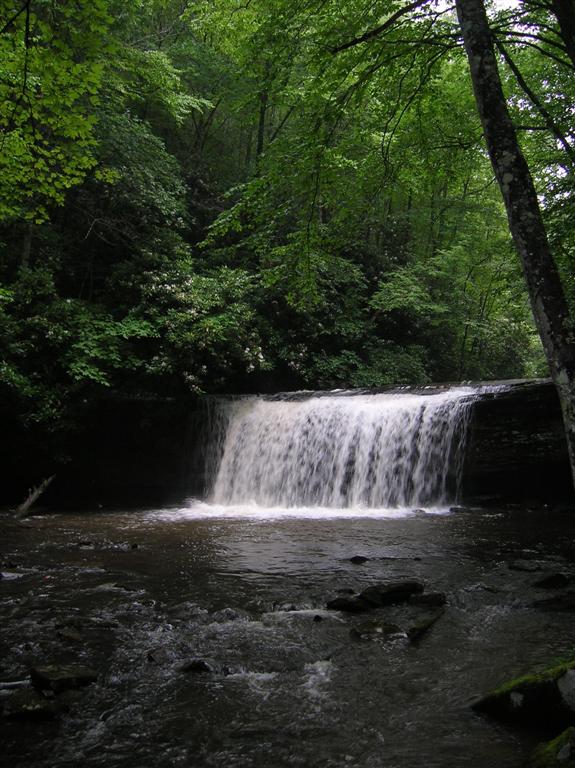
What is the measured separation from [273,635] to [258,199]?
518 cm

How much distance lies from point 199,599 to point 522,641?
3.06 m

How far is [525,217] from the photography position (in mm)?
4309

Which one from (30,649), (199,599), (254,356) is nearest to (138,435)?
(254,356)

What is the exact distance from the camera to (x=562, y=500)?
10875 millimetres

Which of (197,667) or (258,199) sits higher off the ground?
(258,199)

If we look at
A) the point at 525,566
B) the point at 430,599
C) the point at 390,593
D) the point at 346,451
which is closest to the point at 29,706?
the point at 390,593

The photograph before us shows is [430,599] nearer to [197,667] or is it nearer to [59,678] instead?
[197,667]

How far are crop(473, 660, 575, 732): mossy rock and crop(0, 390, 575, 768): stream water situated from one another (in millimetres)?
122

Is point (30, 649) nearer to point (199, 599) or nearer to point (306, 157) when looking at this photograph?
point (199, 599)

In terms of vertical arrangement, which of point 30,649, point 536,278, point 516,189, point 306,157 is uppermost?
point 306,157

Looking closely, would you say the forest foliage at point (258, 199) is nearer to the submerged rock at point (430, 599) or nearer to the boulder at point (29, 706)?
the submerged rock at point (430, 599)

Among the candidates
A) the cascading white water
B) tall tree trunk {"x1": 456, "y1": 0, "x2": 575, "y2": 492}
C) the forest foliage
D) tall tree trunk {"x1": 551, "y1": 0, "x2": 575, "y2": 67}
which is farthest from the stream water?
tall tree trunk {"x1": 551, "y1": 0, "x2": 575, "y2": 67}

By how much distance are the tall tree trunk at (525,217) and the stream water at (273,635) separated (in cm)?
185

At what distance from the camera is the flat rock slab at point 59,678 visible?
3389 millimetres
